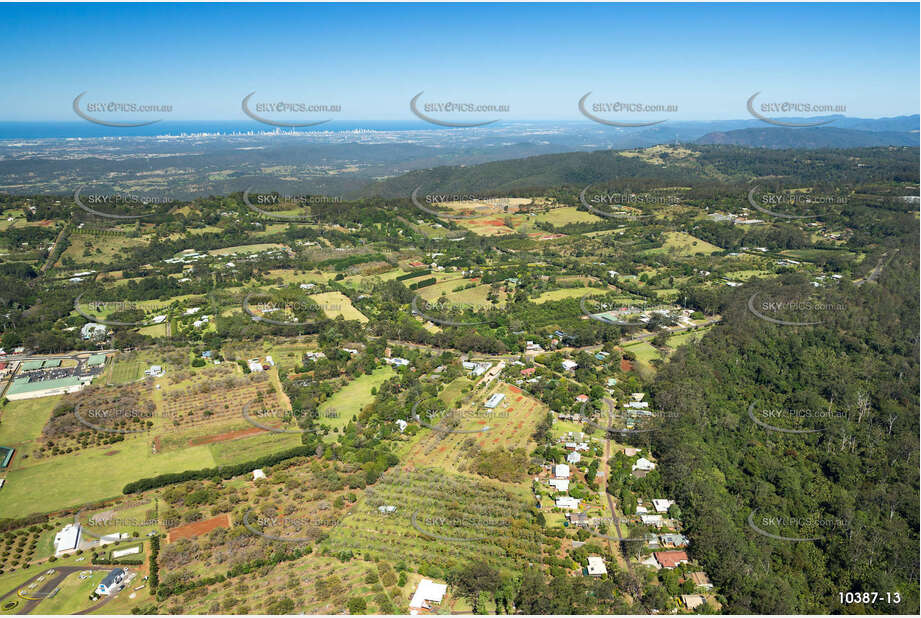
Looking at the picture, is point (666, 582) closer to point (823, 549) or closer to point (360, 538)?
point (823, 549)

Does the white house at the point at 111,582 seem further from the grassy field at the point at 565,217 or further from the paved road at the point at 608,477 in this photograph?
the grassy field at the point at 565,217

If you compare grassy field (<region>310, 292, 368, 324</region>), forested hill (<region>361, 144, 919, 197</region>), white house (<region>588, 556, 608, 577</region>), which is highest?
forested hill (<region>361, 144, 919, 197</region>)

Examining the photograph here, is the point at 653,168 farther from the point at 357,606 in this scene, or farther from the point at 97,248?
the point at 357,606

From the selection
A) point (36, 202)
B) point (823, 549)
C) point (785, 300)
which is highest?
point (36, 202)

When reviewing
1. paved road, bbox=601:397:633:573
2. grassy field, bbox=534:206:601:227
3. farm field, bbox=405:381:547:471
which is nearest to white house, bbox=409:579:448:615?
farm field, bbox=405:381:547:471

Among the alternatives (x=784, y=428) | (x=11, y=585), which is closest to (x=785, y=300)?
(x=784, y=428)

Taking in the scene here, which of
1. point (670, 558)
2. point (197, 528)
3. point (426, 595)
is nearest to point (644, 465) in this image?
point (670, 558)

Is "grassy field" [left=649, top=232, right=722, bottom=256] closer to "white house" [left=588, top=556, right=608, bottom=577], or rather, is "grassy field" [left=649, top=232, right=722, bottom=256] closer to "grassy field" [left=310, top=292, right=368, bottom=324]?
"grassy field" [left=310, top=292, right=368, bottom=324]
